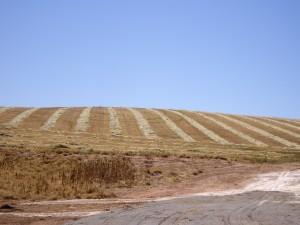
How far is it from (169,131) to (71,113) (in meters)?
19.1

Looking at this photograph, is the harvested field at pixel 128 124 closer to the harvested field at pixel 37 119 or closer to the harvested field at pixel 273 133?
the harvested field at pixel 37 119

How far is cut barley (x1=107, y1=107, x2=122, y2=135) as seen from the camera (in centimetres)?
5608

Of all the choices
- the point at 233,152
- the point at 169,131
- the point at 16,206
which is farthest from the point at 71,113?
the point at 16,206

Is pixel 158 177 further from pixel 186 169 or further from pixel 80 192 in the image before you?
pixel 80 192

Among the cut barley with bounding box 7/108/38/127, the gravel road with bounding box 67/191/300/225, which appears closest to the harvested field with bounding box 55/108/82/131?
the cut barley with bounding box 7/108/38/127

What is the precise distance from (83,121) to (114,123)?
154 inches

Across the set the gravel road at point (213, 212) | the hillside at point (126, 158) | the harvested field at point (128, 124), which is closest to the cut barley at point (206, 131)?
the hillside at point (126, 158)

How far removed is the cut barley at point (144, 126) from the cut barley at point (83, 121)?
21.7 ft

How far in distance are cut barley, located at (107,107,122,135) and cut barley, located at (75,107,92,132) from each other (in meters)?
3.00

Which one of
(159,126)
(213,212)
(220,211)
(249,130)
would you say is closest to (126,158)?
(220,211)

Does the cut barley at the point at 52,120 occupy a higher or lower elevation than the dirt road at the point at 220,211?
higher

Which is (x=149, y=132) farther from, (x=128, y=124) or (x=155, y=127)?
(x=128, y=124)

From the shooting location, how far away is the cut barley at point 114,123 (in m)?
56.1

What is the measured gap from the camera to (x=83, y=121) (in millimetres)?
63781
